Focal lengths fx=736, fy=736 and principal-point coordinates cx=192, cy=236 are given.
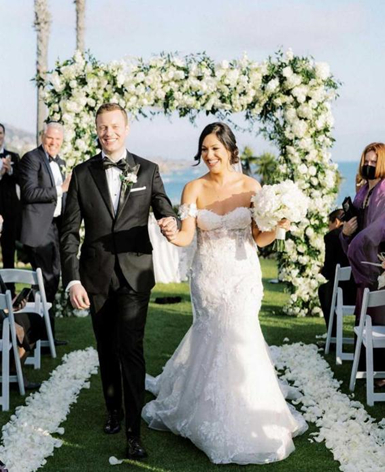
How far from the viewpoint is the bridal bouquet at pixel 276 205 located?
4859 mm

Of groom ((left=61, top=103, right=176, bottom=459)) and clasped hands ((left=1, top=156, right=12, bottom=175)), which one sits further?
clasped hands ((left=1, top=156, right=12, bottom=175))

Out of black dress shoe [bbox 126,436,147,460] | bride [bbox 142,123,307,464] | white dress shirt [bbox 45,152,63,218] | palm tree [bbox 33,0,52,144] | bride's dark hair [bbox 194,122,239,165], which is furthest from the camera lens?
palm tree [bbox 33,0,52,144]

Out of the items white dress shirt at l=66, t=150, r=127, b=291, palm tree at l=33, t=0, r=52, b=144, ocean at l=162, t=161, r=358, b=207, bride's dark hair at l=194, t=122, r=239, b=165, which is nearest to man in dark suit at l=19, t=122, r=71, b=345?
bride's dark hair at l=194, t=122, r=239, b=165

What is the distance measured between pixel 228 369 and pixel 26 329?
7.24 feet

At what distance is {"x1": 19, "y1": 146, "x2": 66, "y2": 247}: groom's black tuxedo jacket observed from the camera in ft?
27.3

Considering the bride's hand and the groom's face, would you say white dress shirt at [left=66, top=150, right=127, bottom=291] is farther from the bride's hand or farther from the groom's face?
the bride's hand

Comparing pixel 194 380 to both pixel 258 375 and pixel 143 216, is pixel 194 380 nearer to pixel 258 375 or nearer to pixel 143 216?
pixel 258 375

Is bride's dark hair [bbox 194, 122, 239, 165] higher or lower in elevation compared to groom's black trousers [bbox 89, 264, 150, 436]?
higher

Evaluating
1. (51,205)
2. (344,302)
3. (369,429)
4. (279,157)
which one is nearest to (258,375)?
(369,429)

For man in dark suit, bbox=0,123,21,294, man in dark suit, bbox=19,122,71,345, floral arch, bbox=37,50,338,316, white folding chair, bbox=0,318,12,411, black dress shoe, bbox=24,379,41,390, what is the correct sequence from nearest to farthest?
white folding chair, bbox=0,318,12,411
black dress shoe, bbox=24,379,41,390
man in dark suit, bbox=19,122,71,345
man in dark suit, bbox=0,123,21,294
floral arch, bbox=37,50,338,316

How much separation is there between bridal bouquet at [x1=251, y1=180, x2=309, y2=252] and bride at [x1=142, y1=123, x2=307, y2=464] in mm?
105

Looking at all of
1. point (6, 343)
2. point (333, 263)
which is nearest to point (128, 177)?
point (6, 343)

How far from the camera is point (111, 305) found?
4906 mm

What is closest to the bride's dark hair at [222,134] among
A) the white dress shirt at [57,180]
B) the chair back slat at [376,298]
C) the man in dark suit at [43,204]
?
the chair back slat at [376,298]
